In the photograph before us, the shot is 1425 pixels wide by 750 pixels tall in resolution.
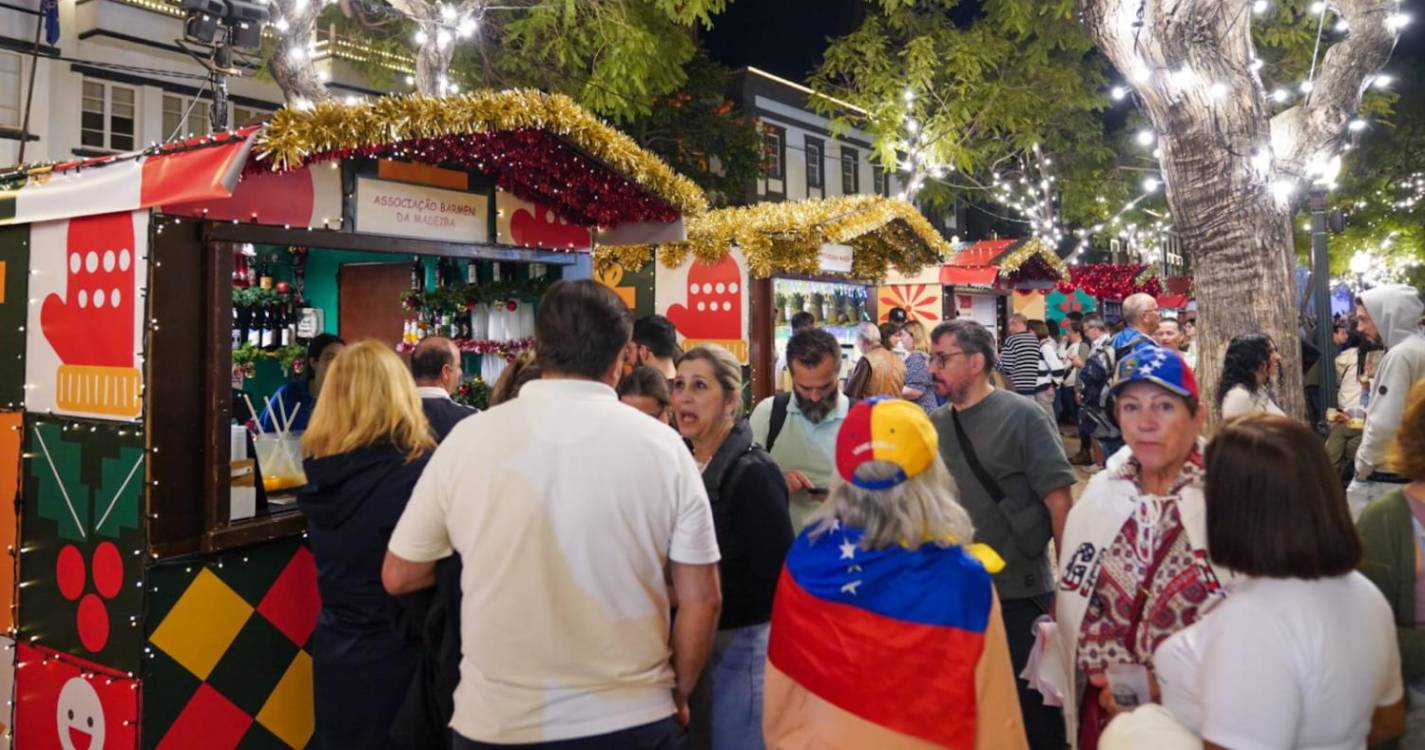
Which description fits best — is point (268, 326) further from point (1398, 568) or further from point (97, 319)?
point (1398, 568)

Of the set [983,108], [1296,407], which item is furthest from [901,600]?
[983,108]

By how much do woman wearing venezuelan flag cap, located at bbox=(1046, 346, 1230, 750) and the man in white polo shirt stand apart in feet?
3.65

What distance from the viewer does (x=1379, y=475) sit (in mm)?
4809

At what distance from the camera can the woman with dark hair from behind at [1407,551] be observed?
7.25 ft

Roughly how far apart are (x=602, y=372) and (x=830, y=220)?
7.70 meters

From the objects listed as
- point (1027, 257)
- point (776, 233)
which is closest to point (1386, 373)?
point (776, 233)

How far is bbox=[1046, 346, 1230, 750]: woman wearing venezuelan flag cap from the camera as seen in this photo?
2.49 meters

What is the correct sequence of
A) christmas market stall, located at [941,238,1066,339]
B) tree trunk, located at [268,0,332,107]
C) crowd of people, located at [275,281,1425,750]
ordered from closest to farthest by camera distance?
crowd of people, located at [275,281,1425,750] < tree trunk, located at [268,0,332,107] < christmas market stall, located at [941,238,1066,339]

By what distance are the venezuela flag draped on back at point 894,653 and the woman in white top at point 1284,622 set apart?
0.42 meters

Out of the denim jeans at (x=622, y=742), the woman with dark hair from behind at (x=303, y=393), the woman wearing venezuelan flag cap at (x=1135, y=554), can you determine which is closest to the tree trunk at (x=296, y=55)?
the woman with dark hair from behind at (x=303, y=393)

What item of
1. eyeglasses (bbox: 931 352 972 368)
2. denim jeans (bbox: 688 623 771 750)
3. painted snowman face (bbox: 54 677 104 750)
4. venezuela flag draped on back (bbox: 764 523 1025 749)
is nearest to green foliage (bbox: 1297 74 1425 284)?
eyeglasses (bbox: 931 352 972 368)

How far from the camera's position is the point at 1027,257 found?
15.6 meters

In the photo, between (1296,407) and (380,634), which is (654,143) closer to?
(1296,407)

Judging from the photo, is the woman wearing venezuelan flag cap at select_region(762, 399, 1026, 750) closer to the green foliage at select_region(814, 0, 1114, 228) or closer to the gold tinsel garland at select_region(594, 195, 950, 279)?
the gold tinsel garland at select_region(594, 195, 950, 279)
